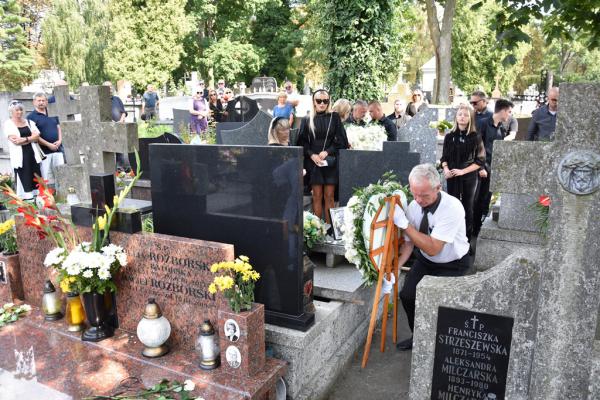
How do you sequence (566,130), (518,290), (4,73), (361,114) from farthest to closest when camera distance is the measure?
(4,73), (361,114), (518,290), (566,130)

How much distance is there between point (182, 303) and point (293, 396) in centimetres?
101

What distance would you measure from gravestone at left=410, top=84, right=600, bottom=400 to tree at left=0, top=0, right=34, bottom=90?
30457 millimetres

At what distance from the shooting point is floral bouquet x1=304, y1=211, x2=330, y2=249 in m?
4.57

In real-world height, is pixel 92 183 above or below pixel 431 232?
above

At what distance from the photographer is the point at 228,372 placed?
3.09m

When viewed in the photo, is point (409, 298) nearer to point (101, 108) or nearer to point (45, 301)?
point (45, 301)

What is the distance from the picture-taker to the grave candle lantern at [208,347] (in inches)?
124

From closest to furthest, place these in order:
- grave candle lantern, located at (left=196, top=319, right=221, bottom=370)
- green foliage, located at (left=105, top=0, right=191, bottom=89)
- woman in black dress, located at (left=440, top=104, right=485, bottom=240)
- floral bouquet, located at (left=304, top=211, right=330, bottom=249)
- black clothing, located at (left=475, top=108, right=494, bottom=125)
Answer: grave candle lantern, located at (left=196, top=319, right=221, bottom=370) < floral bouquet, located at (left=304, top=211, right=330, bottom=249) < woman in black dress, located at (left=440, top=104, right=485, bottom=240) < black clothing, located at (left=475, top=108, right=494, bottom=125) < green foliage, located at (left=105, top=0, right=191, bottom=89)

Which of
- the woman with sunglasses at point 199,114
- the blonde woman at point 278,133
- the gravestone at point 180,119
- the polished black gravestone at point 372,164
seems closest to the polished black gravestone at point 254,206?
the blonde woman at point 278,133

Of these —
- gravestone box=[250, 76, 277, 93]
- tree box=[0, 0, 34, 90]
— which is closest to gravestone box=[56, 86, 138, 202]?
gravestone box=[250, 76, 277, 93]

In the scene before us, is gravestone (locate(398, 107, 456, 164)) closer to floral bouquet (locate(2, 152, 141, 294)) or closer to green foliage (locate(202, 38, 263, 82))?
floral bouquet (locate(2, 152, 141, 294))

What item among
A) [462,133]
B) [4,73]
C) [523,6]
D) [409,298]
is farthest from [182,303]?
[4,73]

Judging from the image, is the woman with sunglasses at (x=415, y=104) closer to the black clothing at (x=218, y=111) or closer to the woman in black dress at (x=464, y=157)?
the woman in black dress at (x=464, y=157)

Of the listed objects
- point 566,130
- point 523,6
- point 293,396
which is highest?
point 523,6
